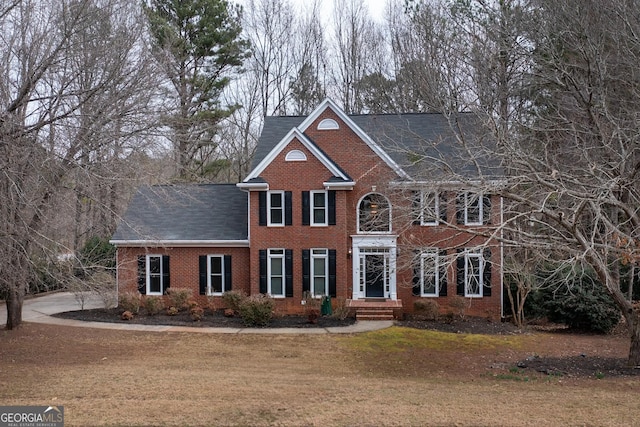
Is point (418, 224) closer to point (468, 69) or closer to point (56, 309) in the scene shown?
Answer: point (468, 69)

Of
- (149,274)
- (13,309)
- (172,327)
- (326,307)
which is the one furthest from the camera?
(149,274)

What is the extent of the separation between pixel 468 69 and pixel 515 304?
9994mm

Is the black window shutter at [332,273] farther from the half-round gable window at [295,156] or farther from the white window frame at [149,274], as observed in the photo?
→ the white window frame at [149,274]

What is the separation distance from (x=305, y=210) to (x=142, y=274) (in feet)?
22.8

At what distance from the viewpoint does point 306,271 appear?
20.9 m

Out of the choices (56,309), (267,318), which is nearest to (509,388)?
(267,318)

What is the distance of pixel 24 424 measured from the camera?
745 cm

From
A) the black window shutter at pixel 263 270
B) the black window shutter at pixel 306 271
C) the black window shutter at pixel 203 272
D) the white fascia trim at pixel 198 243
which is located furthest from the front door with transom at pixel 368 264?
the black window shutter at pixel 203 272

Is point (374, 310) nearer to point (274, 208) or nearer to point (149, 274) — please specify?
point (274, 208)

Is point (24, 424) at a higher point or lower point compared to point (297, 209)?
lower

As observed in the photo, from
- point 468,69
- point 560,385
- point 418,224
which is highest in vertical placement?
point 468,69

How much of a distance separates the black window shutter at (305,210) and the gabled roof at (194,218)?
8.05 ft

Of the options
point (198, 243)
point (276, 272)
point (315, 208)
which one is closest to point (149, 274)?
point (198, 243)

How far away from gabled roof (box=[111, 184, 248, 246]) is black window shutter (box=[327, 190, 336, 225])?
338 cm
